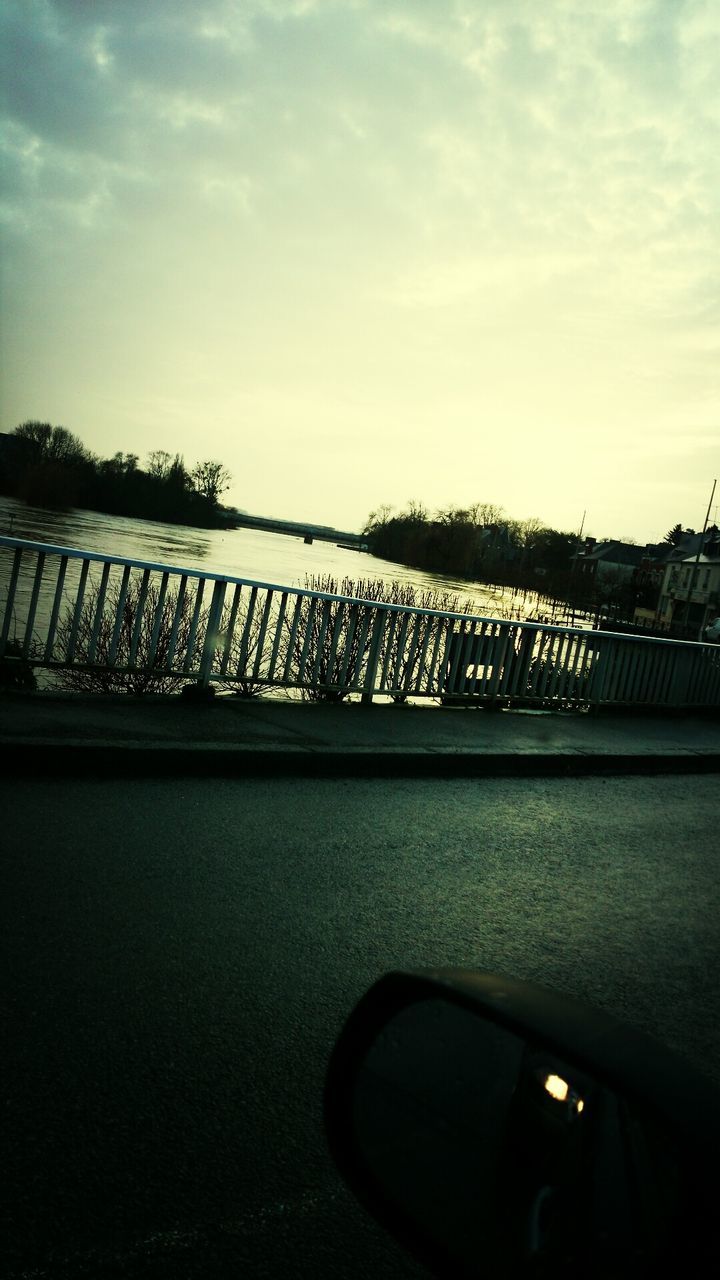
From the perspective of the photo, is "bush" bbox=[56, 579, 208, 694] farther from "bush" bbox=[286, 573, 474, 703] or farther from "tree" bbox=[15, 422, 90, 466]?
"tree" bbox=[15, 422, 90, 466]

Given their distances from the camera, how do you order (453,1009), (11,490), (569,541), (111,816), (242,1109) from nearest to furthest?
(453,1009)
(242,1109)
(111,816)
(11,490)
(569,541)

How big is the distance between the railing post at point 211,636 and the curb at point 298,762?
200 cm

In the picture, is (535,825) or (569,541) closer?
(535,825)

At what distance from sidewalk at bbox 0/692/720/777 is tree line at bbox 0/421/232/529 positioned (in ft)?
184

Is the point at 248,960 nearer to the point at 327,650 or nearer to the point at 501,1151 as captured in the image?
the point at 501,1151

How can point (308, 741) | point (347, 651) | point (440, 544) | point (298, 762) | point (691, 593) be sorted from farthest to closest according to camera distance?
point (691, 593) < point (440, 544) < point (347, 651) < point (308, 741) < point (298, 762)

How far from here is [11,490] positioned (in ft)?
213

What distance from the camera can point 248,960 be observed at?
3.54m

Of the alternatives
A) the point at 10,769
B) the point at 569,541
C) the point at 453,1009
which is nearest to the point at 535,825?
the point at 10,769

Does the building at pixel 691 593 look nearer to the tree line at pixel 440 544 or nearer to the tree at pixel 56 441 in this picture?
the tree line at pixel 440 544

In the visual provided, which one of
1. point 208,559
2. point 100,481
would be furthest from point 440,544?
point 100,481

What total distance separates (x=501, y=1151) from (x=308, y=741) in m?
6.34

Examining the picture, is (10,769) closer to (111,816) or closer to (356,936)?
(111,816)

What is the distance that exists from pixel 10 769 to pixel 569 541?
517ft
